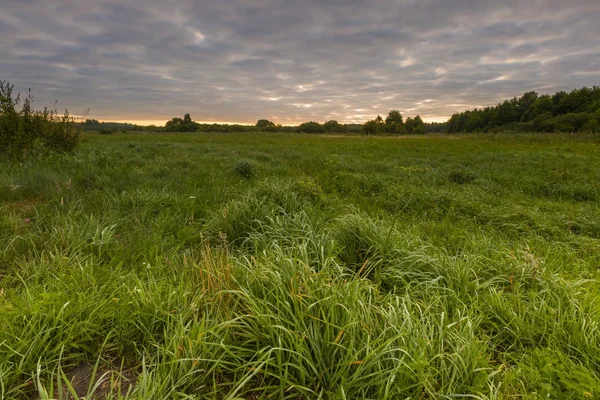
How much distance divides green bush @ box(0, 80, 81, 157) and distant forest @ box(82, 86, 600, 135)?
48.5 metres

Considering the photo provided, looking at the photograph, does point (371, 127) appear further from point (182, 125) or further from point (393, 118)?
point (182, 125)

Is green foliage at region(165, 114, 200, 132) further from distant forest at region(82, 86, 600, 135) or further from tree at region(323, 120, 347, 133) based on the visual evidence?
tree at region(323, 120, 347, 133)

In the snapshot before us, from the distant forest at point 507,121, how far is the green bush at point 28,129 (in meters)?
48.5

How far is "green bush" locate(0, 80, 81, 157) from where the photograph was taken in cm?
751

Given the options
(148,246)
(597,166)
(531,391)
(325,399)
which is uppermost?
(597,166)

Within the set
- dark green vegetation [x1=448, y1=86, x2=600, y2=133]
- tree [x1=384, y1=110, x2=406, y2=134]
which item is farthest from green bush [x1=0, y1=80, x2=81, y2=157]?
tree [x1=384, y1=110, x2=406, y2=134]

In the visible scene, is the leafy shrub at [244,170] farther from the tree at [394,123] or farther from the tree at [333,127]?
the tree at [333,127]

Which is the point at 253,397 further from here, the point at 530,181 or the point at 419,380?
the point at 530,181

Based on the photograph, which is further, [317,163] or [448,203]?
[317,163]

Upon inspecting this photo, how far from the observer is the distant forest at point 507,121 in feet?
186

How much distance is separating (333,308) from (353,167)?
922 cm

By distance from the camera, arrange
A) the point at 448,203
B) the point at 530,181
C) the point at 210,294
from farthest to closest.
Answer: the point at 530,181, the point at 448,203, the point at 210,294

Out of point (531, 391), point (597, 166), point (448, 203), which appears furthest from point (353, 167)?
point (597, 166)

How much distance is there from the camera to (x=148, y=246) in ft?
9.54
